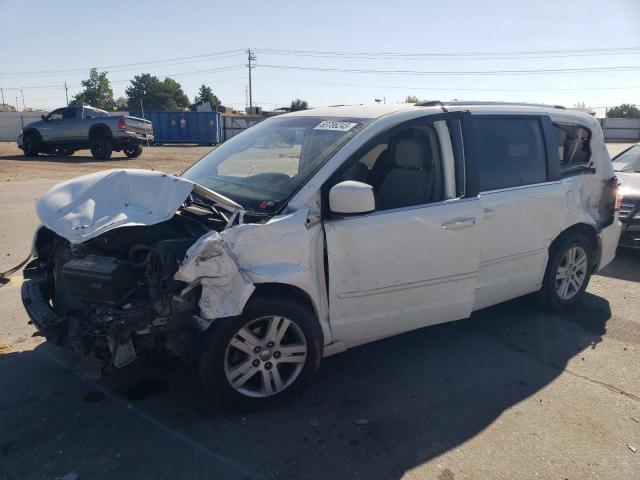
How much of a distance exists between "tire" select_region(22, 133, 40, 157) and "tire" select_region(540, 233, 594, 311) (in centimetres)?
2163

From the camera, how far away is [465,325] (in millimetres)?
4680

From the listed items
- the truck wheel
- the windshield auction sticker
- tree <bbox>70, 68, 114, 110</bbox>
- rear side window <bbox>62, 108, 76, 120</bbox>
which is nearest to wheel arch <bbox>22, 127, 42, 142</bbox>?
rear side window <bbox>62, 108, 76, 120</bbox>

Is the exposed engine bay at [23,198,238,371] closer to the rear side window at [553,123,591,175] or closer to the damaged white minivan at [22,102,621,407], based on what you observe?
the damaged white minivan at [22,102,621,407]

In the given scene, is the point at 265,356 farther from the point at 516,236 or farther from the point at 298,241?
the point at 516,236

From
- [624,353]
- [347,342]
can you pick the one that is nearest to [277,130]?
[347,342]

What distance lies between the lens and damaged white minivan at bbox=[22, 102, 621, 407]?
2965 mm

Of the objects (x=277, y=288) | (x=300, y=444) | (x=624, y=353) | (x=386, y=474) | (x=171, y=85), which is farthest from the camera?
(x=171, y=85)

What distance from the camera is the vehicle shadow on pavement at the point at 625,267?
6.31 metres

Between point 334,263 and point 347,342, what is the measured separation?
0.59 metres

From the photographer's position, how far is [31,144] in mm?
21109

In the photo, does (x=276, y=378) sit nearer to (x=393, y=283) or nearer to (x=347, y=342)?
(x=347, y=342)

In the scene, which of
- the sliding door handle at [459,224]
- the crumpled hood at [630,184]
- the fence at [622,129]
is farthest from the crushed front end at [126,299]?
the fence at [622,129]

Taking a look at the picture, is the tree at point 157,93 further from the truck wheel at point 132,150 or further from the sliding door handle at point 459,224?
the sliding door handle at point 459,224

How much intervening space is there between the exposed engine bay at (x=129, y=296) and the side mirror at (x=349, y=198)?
696 mm
